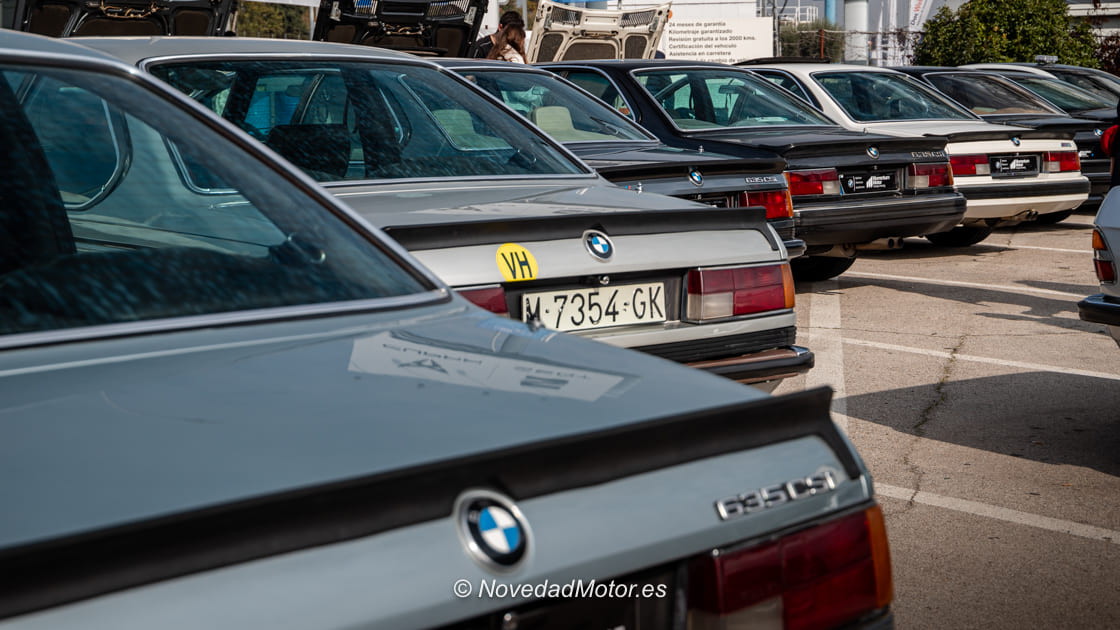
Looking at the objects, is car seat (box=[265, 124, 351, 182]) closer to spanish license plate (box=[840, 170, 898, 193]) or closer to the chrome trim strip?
the chrome trim strip

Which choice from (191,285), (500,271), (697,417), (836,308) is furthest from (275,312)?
(836,308)

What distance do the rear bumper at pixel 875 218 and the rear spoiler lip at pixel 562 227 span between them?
415cm

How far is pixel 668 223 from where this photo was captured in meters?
3.63

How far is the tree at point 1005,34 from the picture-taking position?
20.6 meters

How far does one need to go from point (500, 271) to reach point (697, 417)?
187 cm

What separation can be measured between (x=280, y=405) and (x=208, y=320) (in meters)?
0.40

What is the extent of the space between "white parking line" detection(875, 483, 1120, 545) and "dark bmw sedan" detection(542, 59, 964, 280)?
12.1 feet

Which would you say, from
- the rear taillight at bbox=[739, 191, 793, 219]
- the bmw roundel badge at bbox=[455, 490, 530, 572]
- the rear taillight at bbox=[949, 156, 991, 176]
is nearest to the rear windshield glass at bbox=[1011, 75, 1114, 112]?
the rear taillight at bbox=[949, 156, 991, 176]

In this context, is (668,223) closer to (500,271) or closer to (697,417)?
(500,271)

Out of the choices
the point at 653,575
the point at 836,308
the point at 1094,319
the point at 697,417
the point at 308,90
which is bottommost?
the point at 836,308

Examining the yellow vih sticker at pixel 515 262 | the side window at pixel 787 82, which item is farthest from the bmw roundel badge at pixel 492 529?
the side window at pixel 787 82

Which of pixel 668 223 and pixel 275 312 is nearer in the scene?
pixel 275 312

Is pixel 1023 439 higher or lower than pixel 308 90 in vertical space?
lower

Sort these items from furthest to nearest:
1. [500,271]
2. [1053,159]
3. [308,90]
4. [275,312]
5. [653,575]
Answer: [1053,159] < [308,90] < [500,271] < [275,312] < [653,575]
